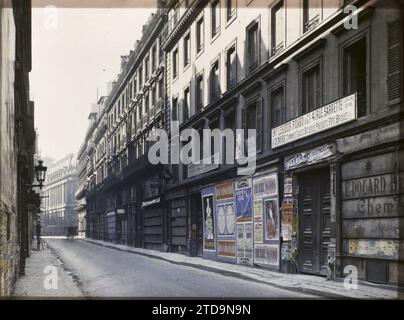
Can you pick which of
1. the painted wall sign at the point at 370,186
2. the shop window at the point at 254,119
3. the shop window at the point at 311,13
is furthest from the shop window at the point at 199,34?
the painted wall sign at the point at 370,186

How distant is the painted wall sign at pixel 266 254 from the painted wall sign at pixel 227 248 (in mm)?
2086

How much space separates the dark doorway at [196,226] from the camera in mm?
27297

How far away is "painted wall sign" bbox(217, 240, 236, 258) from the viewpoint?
71.9 ft

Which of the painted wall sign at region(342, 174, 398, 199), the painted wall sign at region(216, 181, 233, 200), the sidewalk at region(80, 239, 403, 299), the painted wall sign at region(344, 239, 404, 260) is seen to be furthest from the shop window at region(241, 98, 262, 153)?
the painted wall sign at region(344, 239, 404, 260)

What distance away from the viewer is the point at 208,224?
2527 centimetres

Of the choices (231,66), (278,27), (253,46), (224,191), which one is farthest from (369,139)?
(231,66)

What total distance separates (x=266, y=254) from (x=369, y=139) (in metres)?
6.55

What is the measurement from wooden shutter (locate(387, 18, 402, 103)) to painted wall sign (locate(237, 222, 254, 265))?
833 centimetres

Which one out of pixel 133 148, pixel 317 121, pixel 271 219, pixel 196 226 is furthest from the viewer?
pixel 133 148

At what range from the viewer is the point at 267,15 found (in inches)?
768

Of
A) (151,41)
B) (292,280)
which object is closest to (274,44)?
(292,280)

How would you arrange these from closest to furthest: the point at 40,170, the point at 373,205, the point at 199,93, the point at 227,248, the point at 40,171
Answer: the point at 373,205
the point at 40,170
the point at 40,171
the point at 227,248
the point at 199,93

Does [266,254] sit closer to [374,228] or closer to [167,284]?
[167,284]

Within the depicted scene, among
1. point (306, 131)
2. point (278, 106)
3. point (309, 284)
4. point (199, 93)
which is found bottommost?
point (309, 284)
